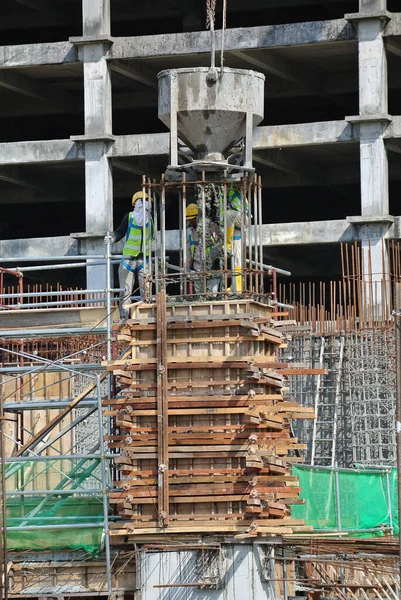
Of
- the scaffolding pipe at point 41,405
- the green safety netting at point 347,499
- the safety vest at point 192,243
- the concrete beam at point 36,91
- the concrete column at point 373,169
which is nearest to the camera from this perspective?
the safety vest at point 192,243

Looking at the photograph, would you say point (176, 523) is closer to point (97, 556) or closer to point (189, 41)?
point (97, 556)

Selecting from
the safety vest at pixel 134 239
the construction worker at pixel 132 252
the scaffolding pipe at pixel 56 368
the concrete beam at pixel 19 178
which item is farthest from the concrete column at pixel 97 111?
the scaffolding pipe at pixel 56 368

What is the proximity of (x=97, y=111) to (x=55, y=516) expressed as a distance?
17.3m

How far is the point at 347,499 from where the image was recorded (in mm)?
28422

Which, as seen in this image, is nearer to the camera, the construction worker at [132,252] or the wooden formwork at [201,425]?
the wooden formwork at [201,425]

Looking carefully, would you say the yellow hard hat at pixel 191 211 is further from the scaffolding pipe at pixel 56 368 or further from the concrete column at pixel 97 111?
the concrete column at pixel 97 111

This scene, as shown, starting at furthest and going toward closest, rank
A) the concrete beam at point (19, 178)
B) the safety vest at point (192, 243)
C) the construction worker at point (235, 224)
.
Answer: the concrete beam at point (19, 178) → the safety vest at point (192, 243) → the construction worker at point (235, 224)

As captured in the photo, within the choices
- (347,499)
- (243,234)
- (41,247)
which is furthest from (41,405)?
(41,247)

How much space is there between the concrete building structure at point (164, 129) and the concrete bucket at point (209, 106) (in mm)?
12965

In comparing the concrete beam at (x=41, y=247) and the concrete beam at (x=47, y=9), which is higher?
the concrete beam at (x=47, y=9)

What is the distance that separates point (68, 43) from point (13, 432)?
12.5 m

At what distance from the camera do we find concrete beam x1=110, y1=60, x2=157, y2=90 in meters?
41.7

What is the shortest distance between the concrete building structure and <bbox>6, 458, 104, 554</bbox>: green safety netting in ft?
42.2

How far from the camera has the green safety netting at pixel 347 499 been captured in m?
28.4
